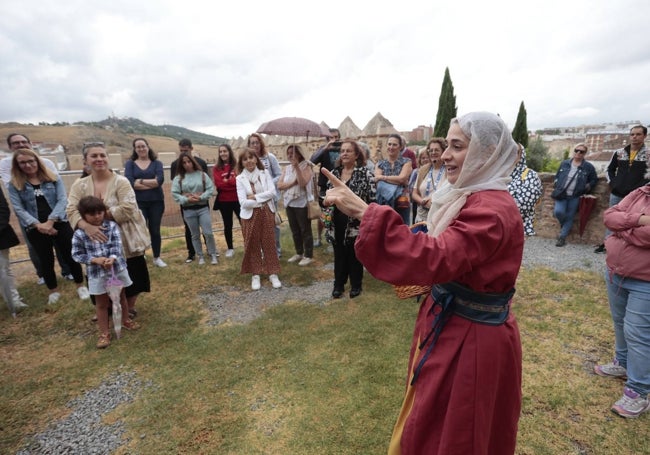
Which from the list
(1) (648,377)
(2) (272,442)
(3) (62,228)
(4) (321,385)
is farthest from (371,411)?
(3) (62,228)

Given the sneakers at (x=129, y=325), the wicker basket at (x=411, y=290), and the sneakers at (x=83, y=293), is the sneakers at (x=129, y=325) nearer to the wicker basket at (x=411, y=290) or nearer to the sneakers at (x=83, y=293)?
the sneakers at (x=83, y=293)

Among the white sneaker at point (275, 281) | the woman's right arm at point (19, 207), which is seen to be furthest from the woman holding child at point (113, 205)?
the white sneaker at point (275, 281)

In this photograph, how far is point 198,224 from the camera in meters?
5.93

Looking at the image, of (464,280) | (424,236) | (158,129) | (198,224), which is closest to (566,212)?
(464,280)

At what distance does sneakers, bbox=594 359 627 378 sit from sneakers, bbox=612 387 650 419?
1.37 feet

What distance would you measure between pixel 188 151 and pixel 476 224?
5.55 meters

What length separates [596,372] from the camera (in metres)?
3.00

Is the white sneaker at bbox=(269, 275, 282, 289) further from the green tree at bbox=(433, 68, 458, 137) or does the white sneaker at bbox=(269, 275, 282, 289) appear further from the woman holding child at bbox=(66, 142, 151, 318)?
the green tree at bbox=(433, 68, 458, 137)

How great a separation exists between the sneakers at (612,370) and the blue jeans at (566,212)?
4311 mm

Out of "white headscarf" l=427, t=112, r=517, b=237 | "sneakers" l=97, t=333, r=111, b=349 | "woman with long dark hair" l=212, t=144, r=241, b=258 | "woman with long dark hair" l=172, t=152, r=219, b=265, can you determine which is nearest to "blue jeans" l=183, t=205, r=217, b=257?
"woman with long dark hair" l=172, t=152, r=219, b=265

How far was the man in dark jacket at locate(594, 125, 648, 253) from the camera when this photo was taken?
522 cm

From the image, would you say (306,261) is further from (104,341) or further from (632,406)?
(632,406)

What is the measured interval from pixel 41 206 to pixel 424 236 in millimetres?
5214

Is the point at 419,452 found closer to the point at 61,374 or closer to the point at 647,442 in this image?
the point at 647,442
